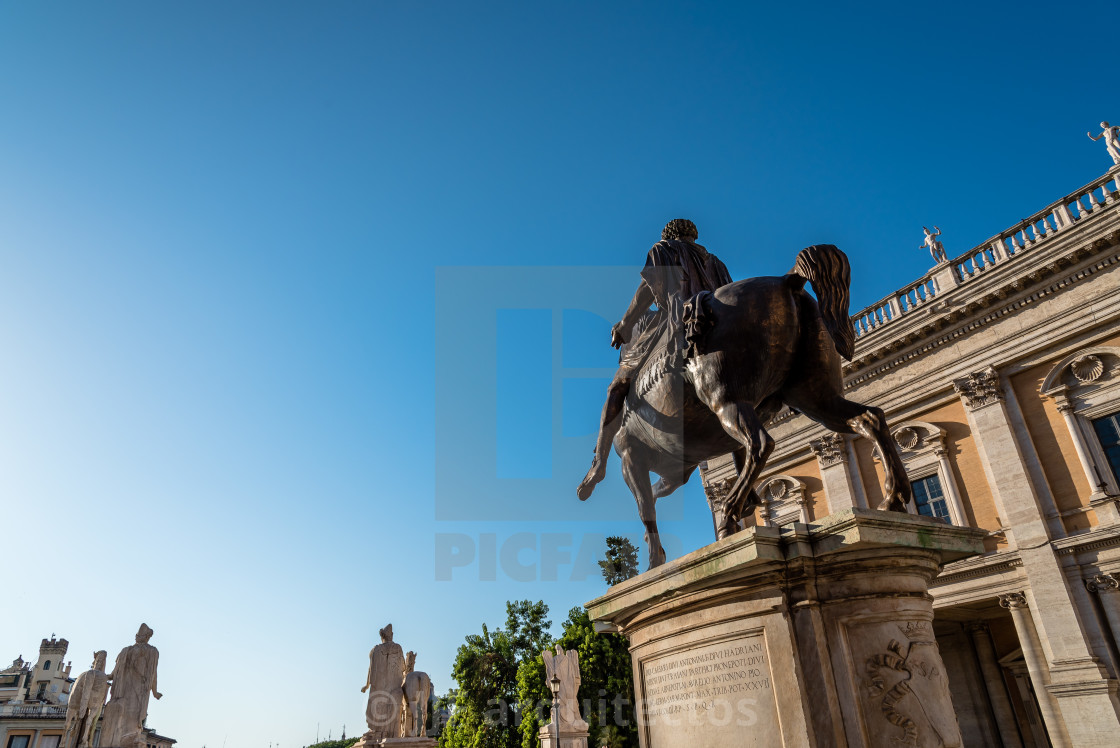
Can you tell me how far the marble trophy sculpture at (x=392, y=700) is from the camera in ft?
48.5

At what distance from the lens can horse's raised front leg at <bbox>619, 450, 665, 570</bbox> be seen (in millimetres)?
5484

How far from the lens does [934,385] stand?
1880cm

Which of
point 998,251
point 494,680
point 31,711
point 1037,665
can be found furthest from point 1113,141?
point 31,711

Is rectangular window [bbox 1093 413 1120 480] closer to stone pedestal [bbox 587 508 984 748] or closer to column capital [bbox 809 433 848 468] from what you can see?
column capital [bbox 809 433 848 468]

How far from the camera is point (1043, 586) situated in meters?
15.7

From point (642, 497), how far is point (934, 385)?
53.3 feet

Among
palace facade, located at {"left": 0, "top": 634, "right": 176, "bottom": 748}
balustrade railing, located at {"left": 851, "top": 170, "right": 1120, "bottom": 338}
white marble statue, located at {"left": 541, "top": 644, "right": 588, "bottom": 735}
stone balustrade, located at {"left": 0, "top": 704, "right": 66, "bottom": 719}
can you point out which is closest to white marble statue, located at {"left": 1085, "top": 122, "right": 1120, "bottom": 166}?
balustrade railing, located at {"left": 851, "top": 170, "right": 1120, "bottom": 338}

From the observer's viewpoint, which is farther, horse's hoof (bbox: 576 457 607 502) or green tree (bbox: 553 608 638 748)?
green tree (bbox: 553 608 638 748)

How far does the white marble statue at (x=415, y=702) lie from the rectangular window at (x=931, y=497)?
1348cm

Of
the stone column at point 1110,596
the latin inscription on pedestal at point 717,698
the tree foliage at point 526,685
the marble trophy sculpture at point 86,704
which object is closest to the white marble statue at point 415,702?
the marble trophy sculpture at point 86,704

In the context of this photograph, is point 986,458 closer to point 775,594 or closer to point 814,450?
point 814,450

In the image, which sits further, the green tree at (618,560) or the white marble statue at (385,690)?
the green tree at (618,560)

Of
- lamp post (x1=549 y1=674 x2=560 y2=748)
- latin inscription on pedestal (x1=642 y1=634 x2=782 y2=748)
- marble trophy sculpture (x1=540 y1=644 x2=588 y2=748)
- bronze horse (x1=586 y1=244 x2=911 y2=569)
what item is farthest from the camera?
marble trophy sculpture (x1=540 y1=644 x2=588 y2=748)

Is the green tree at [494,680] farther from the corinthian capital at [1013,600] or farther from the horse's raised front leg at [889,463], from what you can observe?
the horse's raised front leg at [889,463]
